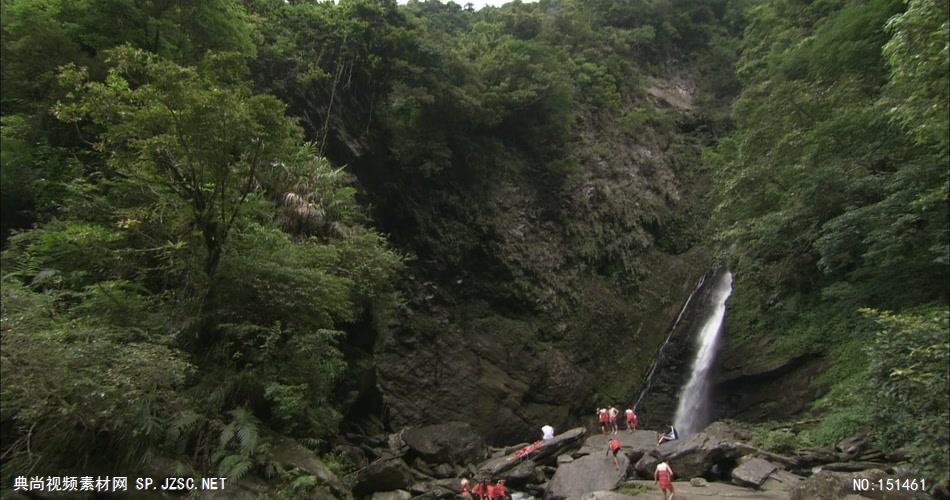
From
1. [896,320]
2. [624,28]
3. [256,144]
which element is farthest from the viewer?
[624,28]

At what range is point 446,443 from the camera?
578 inches

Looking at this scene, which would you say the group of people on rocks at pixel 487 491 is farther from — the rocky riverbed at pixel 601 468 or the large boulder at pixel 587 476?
the large boulder at pixel 587 476

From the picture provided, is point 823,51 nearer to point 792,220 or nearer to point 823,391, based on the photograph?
point 792,220

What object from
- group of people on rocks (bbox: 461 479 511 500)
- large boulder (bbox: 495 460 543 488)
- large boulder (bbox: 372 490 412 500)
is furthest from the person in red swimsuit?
large boulder (bbox: 495 460 543 488)

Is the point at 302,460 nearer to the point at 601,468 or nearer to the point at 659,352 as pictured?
the point at 601,468

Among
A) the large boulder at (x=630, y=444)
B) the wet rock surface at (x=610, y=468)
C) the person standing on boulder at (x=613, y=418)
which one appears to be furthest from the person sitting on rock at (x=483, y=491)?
the person standing on boulder at (x=613, y=418)

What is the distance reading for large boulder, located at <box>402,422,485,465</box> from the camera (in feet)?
46.5

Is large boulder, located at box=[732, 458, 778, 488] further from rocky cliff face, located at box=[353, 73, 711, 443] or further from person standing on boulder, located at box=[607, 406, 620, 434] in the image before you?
rocky cliff face, located at box=[353, 73, 711, 443]

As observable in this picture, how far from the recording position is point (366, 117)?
20672 mm

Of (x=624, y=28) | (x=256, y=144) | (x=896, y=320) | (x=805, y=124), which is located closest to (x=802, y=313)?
(x=805, y=124)

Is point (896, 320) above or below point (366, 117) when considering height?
below

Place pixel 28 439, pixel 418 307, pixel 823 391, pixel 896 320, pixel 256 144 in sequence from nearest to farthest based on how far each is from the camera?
1. pixel 28 439
2. pixel 896 320
3. pixel 256 144
4. pixel 823 391
5. pixel 418 307

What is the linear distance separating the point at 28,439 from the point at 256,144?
5.49 metres

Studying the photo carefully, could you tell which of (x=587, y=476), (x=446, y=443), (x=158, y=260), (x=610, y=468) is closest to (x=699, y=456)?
(x=610, y=468)
